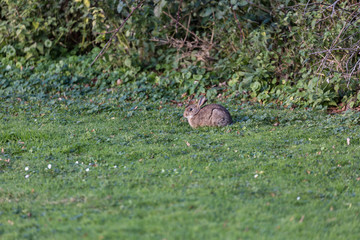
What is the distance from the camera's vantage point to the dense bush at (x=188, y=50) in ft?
36.2

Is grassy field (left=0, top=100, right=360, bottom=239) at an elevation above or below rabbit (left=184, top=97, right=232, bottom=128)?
above

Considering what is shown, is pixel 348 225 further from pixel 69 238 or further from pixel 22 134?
pixel 22 134

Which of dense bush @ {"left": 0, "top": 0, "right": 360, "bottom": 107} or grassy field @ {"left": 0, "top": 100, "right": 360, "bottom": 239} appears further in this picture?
dense bush @ {"left": 0, "top": 0, "right": 360, "bottom": 107}

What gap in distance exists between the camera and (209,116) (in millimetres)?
9375

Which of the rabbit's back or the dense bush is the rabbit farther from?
the dense bush

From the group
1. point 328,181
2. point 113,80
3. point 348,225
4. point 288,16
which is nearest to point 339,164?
point 328,181

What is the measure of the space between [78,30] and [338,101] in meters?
9.00

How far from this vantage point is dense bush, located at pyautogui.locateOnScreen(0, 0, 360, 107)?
11.0 metres

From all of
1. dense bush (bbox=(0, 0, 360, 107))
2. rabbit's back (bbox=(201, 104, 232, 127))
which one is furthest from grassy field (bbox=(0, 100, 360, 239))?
dense bush (bbox=(0, 0, 360, 107))

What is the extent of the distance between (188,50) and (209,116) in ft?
17.4

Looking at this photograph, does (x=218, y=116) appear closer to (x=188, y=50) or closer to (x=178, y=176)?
(x=178, y=176)

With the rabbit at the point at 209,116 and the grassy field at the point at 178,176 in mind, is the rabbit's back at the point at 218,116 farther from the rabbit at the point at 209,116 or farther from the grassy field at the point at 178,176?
the grassy field at the point at 178,176

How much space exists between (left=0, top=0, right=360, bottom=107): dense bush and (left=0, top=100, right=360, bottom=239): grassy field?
1.46 metres

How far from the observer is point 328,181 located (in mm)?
6219
